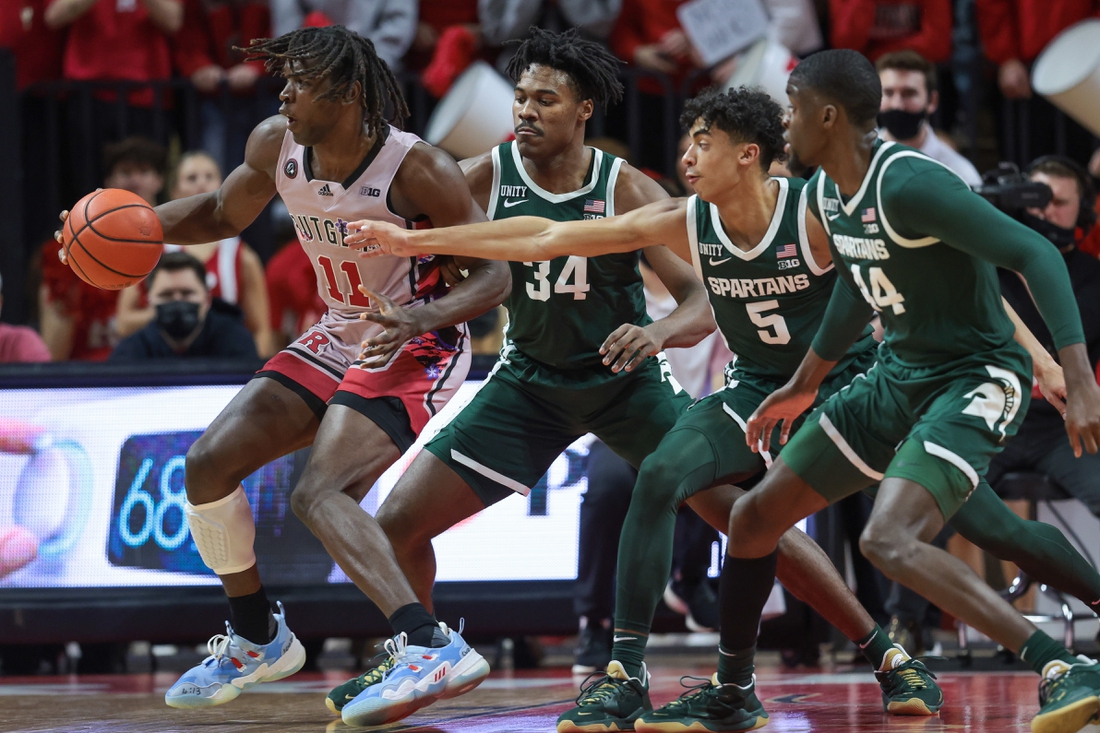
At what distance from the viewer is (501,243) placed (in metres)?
4.26

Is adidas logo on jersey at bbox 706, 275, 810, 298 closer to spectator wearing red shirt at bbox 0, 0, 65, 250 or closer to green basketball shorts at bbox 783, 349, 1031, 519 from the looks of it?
green basketball shorts at bbox 783, 349, 1031, 519

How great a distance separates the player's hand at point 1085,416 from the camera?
11.6 ft

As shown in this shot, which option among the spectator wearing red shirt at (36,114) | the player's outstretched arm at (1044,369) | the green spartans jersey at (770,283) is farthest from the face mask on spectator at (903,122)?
the spectator wearing red shirt at (36,114)

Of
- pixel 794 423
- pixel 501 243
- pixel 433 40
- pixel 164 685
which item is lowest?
Result: pixel 164 685

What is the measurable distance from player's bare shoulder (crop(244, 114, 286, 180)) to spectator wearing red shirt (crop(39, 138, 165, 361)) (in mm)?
3196

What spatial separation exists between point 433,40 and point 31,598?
4.09 meters

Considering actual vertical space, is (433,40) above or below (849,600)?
above

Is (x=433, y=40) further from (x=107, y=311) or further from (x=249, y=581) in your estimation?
(x=249, y=581)

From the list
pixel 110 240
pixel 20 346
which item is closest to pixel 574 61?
pixel 110 240

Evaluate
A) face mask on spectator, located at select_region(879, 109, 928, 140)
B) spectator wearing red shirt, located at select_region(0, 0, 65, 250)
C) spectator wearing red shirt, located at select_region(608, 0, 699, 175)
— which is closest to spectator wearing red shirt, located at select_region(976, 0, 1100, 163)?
face mask on spectator, located at select_region(879, 109, 928, 140)

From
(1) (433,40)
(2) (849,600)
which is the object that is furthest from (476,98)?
(2) (849,600)

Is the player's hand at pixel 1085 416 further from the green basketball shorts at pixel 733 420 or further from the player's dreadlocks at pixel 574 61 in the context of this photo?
the player's dreadlocks at pixel 574 61

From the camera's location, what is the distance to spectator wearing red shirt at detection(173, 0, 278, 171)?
8453mm

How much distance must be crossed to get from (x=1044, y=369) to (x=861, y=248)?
700 mm
